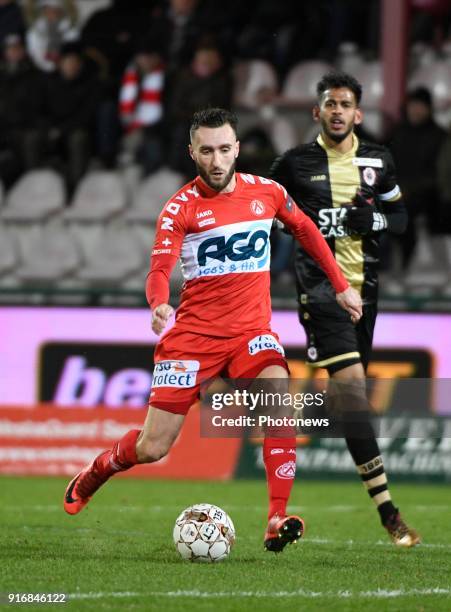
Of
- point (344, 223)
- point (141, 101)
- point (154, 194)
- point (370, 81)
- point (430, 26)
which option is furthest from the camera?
point (430, 26)

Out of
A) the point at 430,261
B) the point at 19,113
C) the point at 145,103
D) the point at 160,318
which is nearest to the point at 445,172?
the point at 430,261

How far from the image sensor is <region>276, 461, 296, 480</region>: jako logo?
691 centimetres

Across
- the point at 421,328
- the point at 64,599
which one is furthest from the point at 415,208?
the point at 64,599

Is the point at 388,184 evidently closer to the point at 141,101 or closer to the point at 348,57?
the point at 348,57

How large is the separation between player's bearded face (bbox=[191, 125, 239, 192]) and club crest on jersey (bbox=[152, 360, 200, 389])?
95 centimetres

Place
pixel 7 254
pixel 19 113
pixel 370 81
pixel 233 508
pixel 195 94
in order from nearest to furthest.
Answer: pixel 233 508 < pixel 195 94 < pixel 7 254 < pixel 370 81 < pixel 19 113

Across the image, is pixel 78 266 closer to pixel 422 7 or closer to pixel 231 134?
pixel 422 7

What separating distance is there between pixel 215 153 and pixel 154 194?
8.48 metres

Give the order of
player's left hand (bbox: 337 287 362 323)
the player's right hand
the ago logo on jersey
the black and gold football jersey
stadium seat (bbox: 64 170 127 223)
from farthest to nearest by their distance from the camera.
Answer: stadium seat (bbox: 64 170 127 223), the black and gold football jersey, player's left hand (bbox: 337 287 362 323), the ago logo on jersey, the player's right hand

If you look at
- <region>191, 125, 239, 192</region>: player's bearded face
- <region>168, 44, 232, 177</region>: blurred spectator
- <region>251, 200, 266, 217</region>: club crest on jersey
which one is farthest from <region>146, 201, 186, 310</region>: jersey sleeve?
<region>168, 44, 232, 177</region>: blurred spectator

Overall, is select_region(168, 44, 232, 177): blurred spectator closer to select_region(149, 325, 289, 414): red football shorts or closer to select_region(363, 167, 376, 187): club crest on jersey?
select_region(363, 167, 376, 187): club crest on jersey

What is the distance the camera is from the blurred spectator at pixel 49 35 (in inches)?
675

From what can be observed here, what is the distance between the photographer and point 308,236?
7.30 metres

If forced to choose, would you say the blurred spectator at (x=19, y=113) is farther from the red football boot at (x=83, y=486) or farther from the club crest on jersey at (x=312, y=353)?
the red football boot at (x=83, y=486)
